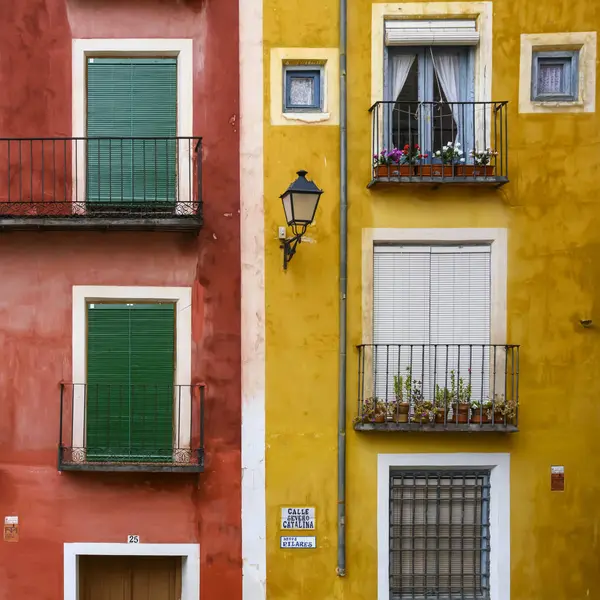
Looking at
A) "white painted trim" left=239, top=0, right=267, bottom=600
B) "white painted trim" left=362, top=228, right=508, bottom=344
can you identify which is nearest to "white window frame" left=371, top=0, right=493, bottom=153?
"white painted trim" left=362, top=228, right=508, bottom=344

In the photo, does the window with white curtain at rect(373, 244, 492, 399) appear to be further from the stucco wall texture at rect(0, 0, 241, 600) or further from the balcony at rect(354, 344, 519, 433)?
the stucco wall texture at rect(0, 0, 241, 600)

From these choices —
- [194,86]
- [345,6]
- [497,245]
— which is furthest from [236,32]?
[497,245]

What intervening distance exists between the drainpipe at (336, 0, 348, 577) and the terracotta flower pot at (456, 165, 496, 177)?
4.90 ft

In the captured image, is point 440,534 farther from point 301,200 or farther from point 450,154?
point 450,154

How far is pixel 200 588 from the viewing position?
845 centimetres

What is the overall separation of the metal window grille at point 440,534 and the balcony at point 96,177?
480 centimetres

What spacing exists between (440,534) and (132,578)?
4.16 m

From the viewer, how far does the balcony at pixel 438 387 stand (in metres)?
8.33

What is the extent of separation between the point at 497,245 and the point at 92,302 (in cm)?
533

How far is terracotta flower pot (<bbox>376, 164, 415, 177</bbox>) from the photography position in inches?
330

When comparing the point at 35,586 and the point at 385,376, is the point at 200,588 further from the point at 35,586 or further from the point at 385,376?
the point at 385,376

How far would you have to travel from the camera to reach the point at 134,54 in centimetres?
858

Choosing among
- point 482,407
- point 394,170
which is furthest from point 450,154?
point 482,407

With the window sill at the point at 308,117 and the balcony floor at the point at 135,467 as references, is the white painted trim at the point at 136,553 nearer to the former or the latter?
the balcony floor at the point at 135,467
